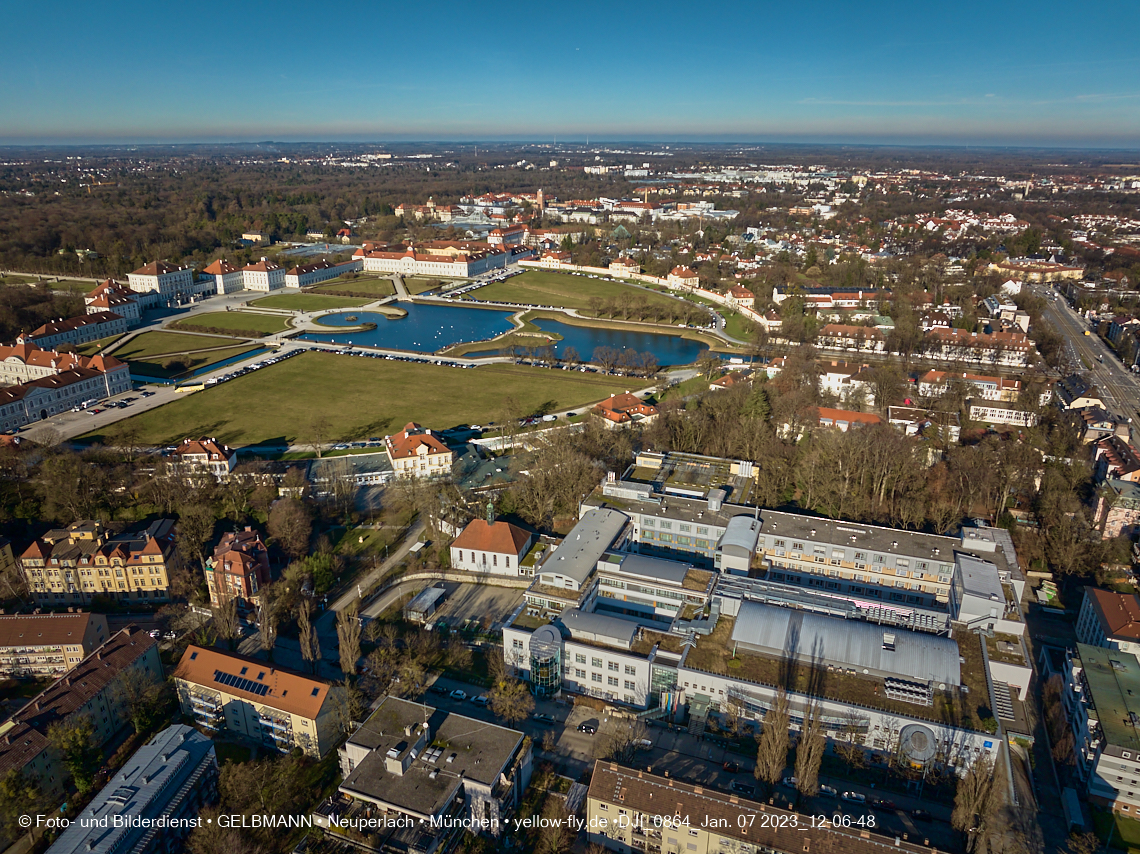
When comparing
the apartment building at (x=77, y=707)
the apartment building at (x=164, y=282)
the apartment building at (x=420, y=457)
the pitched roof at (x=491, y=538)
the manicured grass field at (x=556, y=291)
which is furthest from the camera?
the manicured grass field at (x=556, y=291)

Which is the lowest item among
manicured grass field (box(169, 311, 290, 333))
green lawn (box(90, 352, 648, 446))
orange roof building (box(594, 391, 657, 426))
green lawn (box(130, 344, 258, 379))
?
green lawn (box(90, 352, 648, 446))

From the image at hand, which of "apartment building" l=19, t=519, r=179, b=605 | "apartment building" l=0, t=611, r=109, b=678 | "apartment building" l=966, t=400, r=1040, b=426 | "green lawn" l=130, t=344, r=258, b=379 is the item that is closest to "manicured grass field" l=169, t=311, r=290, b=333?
"green lawn" l=130, t=344, r=258, b=379

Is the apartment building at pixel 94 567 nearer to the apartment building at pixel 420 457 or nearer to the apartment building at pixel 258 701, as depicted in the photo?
the apartment building at pixel 258 701

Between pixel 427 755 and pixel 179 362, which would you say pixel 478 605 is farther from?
pixel 179 362

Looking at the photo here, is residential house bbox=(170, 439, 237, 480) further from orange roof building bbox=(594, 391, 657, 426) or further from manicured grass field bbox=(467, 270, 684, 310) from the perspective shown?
manicured grass field bbox=(467, 270, 684, 310)

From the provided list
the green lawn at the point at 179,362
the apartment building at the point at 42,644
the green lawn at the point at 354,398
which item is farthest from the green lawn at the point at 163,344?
the apartment building at the point at 42,644

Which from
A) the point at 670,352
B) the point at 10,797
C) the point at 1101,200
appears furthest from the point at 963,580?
the point at 1101,200

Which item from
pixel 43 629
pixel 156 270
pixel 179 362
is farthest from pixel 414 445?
pixel 156 270
